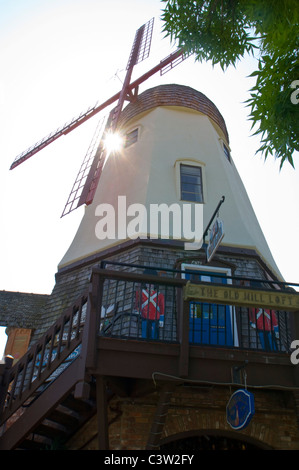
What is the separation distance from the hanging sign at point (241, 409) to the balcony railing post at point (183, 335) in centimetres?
73

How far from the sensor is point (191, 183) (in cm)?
1124

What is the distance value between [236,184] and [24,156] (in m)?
11.3

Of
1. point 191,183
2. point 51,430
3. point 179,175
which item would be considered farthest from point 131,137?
point 51,430

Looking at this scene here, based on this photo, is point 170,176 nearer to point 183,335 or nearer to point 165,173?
point 165,173

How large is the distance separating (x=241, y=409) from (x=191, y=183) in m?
6.98

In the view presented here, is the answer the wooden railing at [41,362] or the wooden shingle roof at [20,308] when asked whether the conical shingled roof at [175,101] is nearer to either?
the wooden shingle roof at [20,308]

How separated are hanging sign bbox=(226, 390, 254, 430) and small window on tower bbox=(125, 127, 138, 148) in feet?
30.4

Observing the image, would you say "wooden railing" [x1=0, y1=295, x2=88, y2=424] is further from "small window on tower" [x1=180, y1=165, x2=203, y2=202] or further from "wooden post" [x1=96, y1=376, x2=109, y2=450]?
"small window on tower" [x1=180, y1=165, x2=203, y2=202]

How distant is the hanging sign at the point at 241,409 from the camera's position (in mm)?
5062

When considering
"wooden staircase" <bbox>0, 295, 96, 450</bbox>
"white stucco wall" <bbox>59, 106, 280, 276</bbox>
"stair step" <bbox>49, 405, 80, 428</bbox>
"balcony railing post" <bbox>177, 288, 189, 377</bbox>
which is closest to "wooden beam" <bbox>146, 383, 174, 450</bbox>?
"balcony railing post" <bbox>177, 288, 189, 377</bbox>

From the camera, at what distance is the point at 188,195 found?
10.9 m

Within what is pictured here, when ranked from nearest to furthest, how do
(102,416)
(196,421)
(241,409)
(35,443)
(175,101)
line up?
(241,409), (102,416), (196,421), (35,443), (175,101)

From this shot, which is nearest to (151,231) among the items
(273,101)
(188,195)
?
(188,195)
